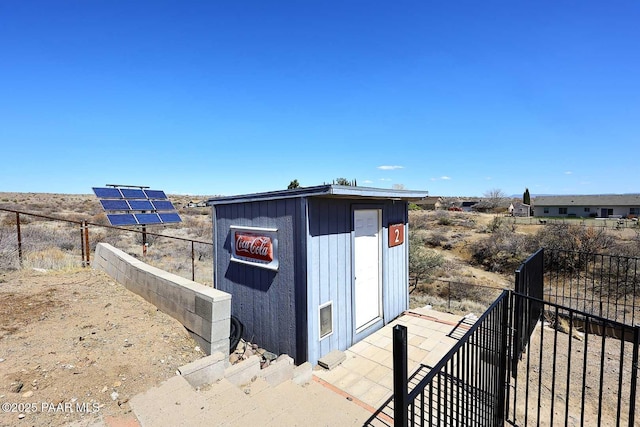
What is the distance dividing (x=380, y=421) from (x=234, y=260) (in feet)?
11.7

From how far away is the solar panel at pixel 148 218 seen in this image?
9242 mm

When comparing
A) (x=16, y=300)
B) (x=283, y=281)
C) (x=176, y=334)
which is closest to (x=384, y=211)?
(x=283, y=281)

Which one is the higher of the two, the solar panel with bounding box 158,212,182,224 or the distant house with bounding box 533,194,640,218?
the solar panel with bounding box 158,212,182,224

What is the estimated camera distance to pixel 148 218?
375 inches

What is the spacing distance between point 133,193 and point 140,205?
0.73m

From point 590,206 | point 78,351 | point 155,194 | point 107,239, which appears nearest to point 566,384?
point 78,351

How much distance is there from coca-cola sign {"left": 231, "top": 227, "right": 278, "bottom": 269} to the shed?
2cm

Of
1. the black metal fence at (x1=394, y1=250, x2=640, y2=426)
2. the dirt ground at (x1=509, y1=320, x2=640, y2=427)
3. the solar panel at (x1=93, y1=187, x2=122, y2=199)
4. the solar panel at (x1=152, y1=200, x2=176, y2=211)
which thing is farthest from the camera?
the solar panel at (x1=152, y1=200, x2=176, y2=211)

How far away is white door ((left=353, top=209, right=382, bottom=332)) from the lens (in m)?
5.62

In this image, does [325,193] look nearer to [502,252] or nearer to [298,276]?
[298,276]

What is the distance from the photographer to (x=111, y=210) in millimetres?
8805

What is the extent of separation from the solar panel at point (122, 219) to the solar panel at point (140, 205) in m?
0.41

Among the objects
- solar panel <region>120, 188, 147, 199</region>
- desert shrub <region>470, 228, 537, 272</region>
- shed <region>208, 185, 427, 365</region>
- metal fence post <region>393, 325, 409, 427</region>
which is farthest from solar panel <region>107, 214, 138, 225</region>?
desert shrub <region>470, 228, 537, 272</region>

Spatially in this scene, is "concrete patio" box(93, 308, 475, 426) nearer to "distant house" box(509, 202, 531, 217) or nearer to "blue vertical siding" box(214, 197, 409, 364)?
"blue vertical siding" box(214, 197, 409, 364)
